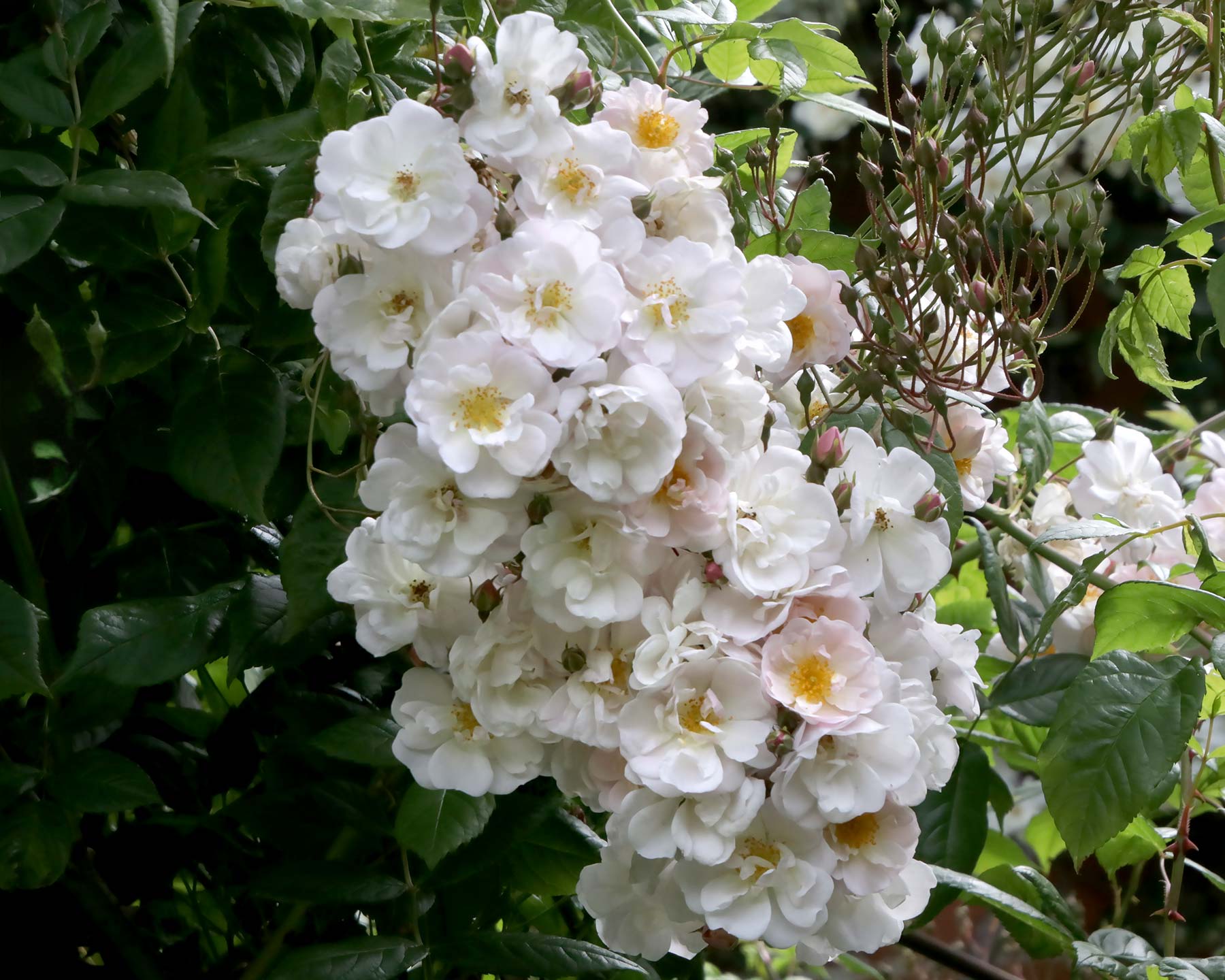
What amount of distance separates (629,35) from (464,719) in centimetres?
33

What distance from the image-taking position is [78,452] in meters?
0.58

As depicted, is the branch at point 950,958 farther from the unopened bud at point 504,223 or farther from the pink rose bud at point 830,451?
the unopened bud at point 504,223

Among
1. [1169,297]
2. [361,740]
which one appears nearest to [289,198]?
[361,740]

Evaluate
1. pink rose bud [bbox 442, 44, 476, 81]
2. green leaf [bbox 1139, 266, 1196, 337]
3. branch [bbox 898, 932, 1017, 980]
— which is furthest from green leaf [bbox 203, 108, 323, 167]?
branch [bbox 898, 932, 1017, 980]

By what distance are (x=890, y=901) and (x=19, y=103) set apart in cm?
49

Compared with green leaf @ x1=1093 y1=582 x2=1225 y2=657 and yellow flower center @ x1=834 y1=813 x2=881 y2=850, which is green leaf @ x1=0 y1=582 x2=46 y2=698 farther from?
green leaf @ x1=1093 y1=582 x2=1225 y2=657

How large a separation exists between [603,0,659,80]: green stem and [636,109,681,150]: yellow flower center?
79mm

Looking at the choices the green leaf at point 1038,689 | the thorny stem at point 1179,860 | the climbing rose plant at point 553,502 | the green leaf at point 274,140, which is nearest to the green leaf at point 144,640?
the climbing rose plant at point 553,502

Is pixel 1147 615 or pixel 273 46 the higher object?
pixel 273 46

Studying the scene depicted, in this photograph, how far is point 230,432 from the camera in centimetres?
52

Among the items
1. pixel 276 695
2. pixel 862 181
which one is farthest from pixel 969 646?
pixel 276 695

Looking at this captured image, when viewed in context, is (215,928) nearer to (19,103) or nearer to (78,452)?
(78,452)

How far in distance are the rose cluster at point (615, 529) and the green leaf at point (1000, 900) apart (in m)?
0.20

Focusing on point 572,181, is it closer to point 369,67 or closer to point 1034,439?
point 369,67
